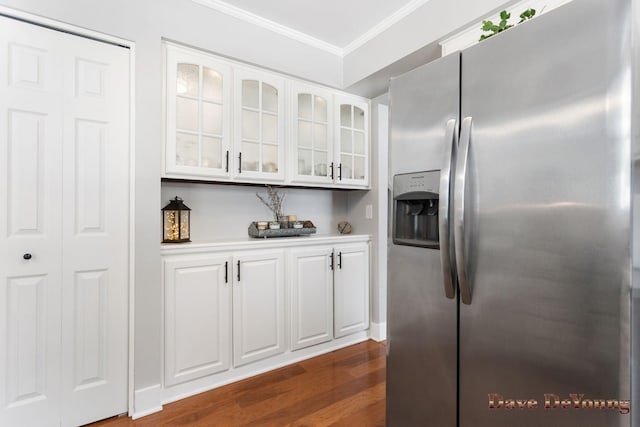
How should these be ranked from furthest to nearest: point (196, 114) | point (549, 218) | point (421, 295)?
point (196, 114), point (421, 295), point (549, 218)

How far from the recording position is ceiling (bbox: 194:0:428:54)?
2.17 metres

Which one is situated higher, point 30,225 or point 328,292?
point 30,225

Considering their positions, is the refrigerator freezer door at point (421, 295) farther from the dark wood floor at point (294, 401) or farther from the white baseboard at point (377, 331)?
the white baseboard at point (377, 331)

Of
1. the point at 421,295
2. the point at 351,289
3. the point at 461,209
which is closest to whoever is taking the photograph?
the point at 461,209

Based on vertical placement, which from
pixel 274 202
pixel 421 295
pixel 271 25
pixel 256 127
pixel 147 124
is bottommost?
pixel 421 295

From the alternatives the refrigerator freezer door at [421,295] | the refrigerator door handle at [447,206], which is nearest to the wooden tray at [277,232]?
the refrigerator freezer door at [421,295]

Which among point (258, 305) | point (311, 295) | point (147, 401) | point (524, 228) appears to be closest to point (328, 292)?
point (311, 295)

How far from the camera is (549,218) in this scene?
91 centimetres

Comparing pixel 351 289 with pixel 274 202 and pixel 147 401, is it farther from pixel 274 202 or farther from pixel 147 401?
pixel 147 401

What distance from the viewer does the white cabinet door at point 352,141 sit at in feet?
9.32

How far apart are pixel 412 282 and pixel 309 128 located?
5.73ft

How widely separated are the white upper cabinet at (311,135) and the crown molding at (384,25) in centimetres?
43

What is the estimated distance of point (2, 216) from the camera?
156 centimetres

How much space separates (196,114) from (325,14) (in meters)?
1.19
